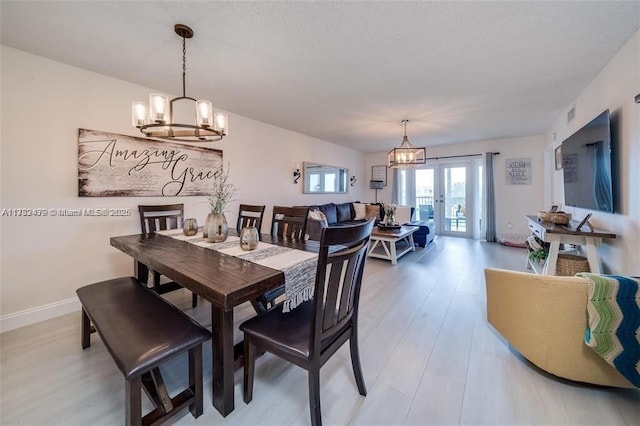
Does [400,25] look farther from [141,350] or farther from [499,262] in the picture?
[499,262]

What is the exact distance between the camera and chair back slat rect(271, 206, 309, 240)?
2.25 meters

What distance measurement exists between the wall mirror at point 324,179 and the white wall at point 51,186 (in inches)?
117

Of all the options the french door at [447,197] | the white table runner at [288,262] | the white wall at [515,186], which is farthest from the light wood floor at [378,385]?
the french door at [447,197]

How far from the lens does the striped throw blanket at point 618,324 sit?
1.28 m

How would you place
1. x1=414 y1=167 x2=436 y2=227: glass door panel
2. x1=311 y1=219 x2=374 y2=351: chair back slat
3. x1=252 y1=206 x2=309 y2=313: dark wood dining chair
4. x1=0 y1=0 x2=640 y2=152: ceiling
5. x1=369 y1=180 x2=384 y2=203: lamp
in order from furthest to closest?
x1=369 y1=180 x2=384 y2=203: lamp
x1=414 y1=167 x2=436 y2=227: glass door panel
x1=252 y1=206 x2=309 y2=313: dark wood dining chair
x1=0 y1=0 x2=640 y2=152: ceiling
x1=311 y1=219 x2=374 y2=351: chair back slat

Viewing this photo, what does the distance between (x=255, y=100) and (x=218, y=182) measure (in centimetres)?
126

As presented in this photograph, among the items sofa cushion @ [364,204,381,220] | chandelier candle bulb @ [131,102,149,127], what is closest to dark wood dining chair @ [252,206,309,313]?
chandelier candle bulb @ [131,102,149,127]

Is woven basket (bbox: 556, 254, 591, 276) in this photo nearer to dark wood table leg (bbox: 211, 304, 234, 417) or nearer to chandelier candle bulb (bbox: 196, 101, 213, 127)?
dark wood table leg (bbox: 211, 304, 234, 417)

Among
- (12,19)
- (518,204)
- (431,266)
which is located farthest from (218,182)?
(518,204)

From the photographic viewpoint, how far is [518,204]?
5.47 metres

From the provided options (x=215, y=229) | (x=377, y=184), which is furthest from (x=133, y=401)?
(x=377, y=184)

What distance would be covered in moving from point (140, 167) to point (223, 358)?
252 cm

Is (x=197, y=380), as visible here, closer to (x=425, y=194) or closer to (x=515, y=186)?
(x=425, y=194)

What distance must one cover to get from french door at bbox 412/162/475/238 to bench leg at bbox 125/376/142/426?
613 centimetres
